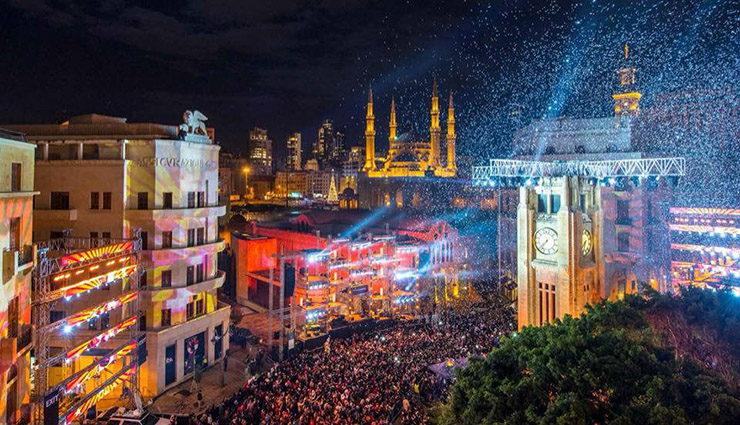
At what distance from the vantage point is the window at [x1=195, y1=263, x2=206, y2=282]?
27.6 m

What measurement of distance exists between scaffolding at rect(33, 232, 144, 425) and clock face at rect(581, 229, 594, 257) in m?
20.6

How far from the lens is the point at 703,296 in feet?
51.9

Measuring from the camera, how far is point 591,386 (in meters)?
10.6

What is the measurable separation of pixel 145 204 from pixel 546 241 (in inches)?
817

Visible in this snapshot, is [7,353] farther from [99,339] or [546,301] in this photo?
[546,301]

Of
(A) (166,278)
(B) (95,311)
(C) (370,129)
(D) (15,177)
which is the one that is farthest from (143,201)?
Answer: (C) (370,129)

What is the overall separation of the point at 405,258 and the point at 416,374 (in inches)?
741

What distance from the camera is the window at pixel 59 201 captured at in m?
24.8

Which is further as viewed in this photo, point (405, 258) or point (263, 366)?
point (405, 258)

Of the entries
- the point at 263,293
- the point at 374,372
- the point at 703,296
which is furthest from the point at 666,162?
the point at 263,293

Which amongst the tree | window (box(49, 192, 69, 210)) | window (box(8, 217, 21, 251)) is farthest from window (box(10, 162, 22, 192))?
the tree

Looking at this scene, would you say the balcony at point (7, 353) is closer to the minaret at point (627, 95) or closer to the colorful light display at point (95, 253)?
the colorful light display at point (95, 253)

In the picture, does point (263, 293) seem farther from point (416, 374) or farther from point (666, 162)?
point (666, 162)

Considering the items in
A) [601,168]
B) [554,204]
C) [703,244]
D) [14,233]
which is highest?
[601,168]
